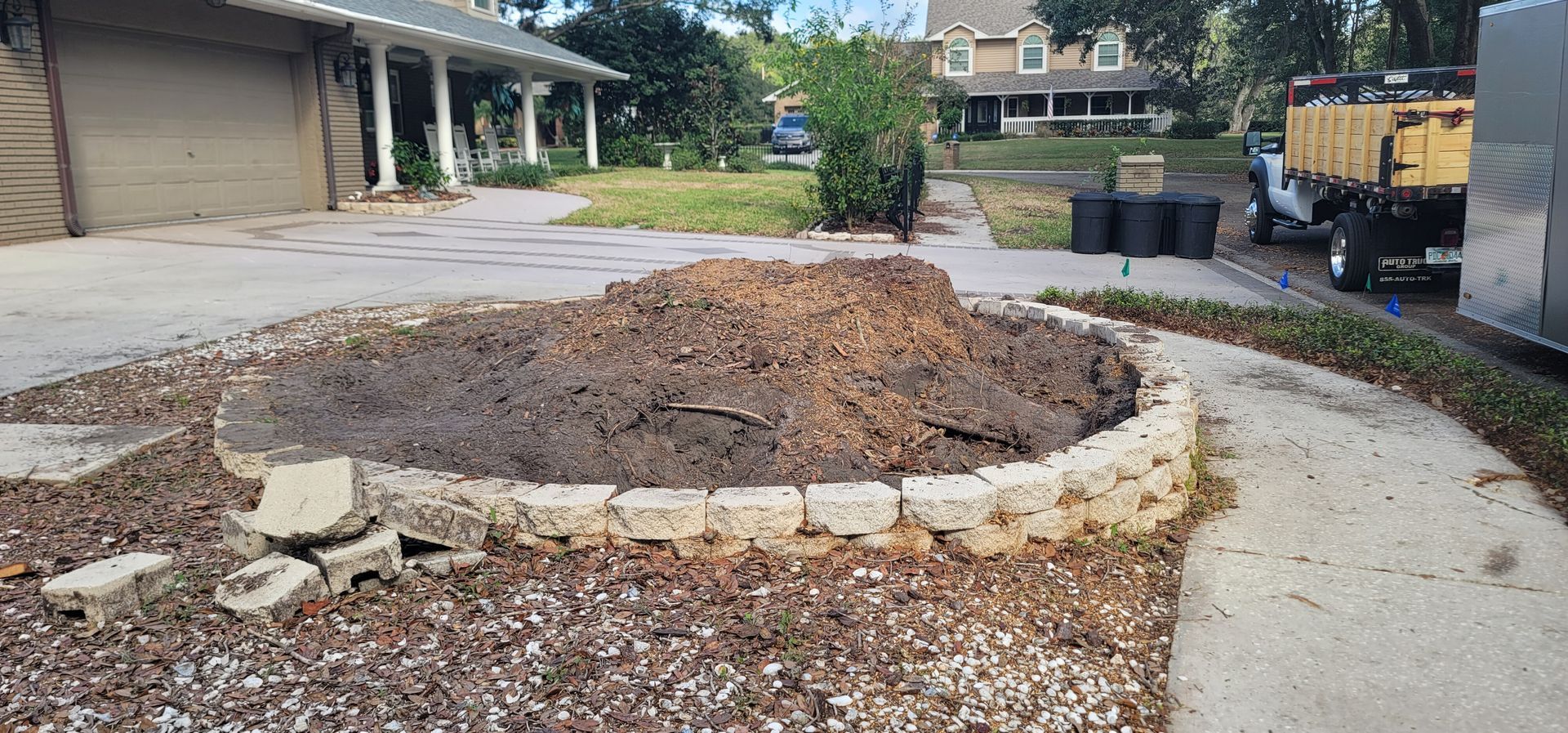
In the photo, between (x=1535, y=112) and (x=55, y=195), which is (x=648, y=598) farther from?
(x=55, y=195)

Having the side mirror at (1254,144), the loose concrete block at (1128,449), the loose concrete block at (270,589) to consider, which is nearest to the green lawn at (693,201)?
the side mirror at (1254,144)

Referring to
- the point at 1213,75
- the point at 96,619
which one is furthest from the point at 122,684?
the point at 1213,75

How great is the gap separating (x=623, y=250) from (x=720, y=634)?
11.3 m

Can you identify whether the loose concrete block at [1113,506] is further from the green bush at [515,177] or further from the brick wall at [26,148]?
the green bush at [515,177]

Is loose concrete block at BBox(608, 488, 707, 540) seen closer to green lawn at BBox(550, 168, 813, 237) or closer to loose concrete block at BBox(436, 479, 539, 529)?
loose concrete block at BBox(436, 479, 539, 529)

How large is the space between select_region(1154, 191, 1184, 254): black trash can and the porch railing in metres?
40.7

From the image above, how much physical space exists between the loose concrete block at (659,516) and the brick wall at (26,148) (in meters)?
12.9

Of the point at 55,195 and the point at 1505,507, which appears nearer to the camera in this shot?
the point at 1505,507

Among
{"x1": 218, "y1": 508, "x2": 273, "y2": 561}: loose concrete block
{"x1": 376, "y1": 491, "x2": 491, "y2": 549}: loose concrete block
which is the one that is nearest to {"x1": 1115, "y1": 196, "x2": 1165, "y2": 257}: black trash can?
{"x1": 376, "y1": 491, "x2": 491, "y2": 549}: loose concrete block

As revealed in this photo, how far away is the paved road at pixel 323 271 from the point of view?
8375 mm

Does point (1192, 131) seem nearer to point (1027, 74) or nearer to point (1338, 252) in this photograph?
point (1027, 74)

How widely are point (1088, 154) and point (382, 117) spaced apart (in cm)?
2565

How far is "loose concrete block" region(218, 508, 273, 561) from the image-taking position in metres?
3.72

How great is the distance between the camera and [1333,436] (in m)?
5.89
